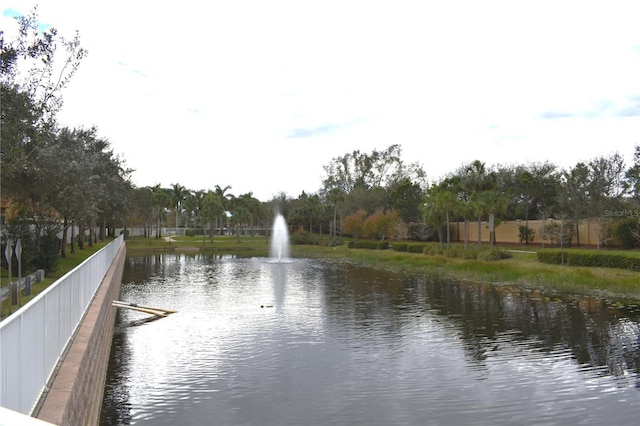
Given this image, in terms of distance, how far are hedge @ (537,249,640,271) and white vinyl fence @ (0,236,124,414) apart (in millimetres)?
26477

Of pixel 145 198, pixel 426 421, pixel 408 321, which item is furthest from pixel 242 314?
pixel 145 198

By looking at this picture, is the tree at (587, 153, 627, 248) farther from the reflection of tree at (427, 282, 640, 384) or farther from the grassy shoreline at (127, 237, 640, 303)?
the reflection of tree at (427, 282, 640, 384)

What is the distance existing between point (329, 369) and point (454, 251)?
30.8m

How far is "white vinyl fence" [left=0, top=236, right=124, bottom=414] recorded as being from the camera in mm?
4879

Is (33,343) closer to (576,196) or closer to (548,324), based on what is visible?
(548,324)

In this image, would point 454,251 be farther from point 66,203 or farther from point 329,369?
point 329,369

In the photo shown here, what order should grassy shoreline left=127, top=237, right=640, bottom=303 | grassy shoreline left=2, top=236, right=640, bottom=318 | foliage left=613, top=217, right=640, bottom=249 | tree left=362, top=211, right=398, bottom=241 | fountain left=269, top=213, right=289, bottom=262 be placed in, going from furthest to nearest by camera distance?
fountain left=269, top=213, right=289, bottom=262
tree left=362, top=211, right=398, bottom=241
foliage left=613, top=217, right=640, bottom=249
grassy shoreline left=127, top=237, right=640, bottom=303
grassy shoreline left=2, top=236, right=640, bottom=318

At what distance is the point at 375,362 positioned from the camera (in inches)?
528

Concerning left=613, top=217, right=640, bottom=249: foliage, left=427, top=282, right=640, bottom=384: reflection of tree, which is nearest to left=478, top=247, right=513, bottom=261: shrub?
left=613, top=217, right=640, bottom=249: foliage

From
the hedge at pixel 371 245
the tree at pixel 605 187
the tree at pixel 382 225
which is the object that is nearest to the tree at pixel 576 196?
the tree at pixel 605 187

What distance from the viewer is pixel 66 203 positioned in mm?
25641

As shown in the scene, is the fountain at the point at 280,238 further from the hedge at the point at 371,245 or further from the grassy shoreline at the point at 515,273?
the grassy shoreline at the point at 515,273

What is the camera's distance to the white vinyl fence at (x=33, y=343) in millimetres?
4879

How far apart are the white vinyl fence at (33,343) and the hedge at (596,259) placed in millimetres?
26477
